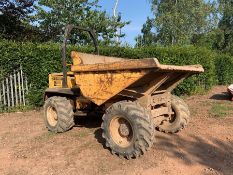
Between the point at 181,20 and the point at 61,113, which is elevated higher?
the point at 181,20

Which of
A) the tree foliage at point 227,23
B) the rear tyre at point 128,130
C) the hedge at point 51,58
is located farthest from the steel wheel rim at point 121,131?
the tree foliage at point 227,23

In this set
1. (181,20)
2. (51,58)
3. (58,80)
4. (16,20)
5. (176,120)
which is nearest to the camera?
(176,120)

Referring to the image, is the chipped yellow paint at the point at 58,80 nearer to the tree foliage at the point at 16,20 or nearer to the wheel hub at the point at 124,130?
the wheel hub at the point at 124,130

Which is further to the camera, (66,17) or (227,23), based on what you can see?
(227,23)

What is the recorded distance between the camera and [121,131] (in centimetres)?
551

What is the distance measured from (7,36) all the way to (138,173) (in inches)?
652

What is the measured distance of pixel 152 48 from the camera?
13.1m

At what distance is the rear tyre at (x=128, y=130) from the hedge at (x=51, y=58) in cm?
631

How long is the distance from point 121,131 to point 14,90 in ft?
21.8

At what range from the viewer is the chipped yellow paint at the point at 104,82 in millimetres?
5055

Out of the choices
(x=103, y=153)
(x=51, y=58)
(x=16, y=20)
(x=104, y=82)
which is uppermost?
(x=16, y=20)

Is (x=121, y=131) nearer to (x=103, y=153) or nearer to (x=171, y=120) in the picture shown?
(x=103, y=153)

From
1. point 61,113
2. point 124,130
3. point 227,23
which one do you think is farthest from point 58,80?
point 227,23

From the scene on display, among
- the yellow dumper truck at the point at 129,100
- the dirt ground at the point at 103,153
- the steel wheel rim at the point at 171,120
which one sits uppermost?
the yellow dumper truck at the point at 129,100
